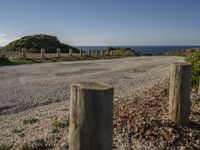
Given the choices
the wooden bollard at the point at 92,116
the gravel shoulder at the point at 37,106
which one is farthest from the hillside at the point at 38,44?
the wooden bollard at the point at 92,116

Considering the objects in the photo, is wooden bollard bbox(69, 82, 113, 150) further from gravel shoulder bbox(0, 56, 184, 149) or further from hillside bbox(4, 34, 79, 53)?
hillside bbox(4, 34, 79, 53)

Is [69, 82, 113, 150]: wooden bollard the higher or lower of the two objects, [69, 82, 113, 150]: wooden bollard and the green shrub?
the higher

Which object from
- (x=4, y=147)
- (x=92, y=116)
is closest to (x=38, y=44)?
(x=4, y=147)

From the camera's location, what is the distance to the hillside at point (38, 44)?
46.6 m

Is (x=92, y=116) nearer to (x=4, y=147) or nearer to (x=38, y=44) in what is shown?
(x=4, y=147)

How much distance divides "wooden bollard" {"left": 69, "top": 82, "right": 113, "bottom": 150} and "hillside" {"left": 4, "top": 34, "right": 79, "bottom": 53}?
40.9 m

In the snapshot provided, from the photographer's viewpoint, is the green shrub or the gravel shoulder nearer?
the green shrub

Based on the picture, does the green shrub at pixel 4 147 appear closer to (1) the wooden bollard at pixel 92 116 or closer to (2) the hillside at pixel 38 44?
(1) the wooden bollard at pixel 92 116

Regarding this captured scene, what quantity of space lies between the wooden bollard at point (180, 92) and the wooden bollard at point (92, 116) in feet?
9.87

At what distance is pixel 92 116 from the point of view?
13.7 feet

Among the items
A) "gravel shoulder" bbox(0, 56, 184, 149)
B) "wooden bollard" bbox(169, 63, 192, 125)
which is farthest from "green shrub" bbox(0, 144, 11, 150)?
"wooden bollard" bbox(169, 63, 192, 125)

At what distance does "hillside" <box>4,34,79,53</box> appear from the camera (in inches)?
1833

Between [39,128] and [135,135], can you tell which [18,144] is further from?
[135,135]

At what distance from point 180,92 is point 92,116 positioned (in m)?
3.28
